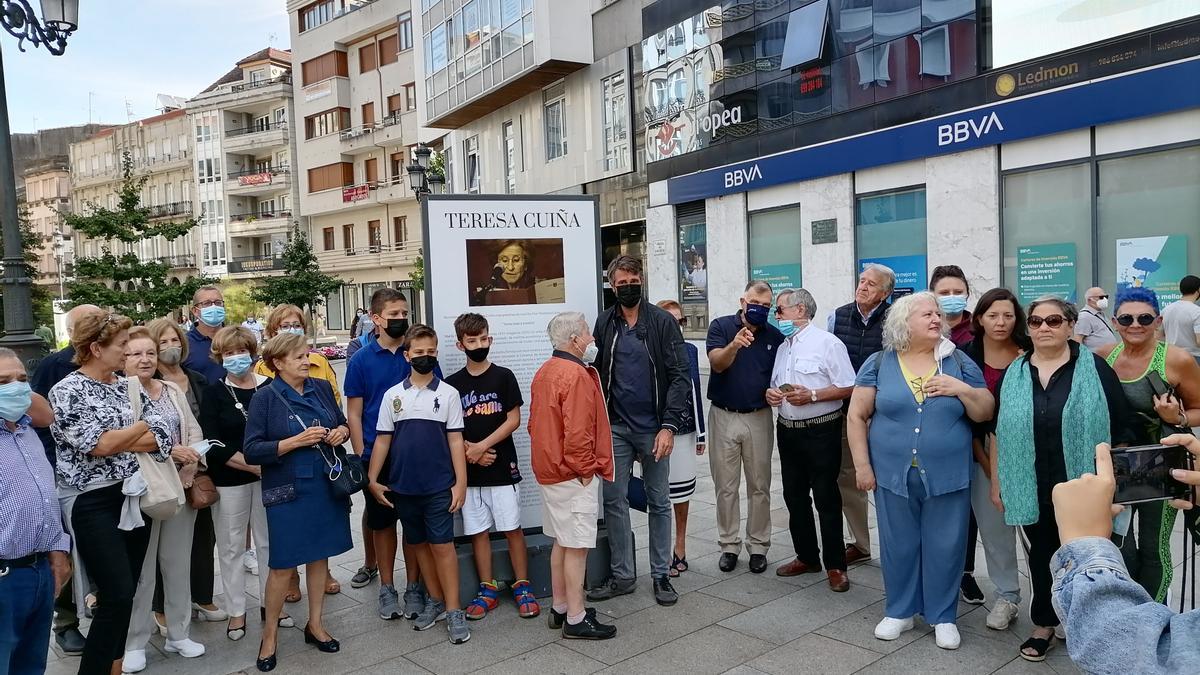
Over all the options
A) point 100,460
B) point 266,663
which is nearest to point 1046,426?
point 266,663

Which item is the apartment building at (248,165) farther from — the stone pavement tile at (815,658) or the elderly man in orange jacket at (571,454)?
the stone pavement tile at (815,658)

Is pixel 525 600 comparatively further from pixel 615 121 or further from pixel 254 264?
pixel 254 264

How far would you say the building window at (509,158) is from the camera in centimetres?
2662

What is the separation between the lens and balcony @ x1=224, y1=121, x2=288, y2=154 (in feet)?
184

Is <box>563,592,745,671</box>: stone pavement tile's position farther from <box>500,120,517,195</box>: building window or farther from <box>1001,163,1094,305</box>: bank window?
<box>500,120,517,195</box>: building window

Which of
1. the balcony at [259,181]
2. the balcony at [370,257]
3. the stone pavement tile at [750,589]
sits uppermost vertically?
the balcony at [259,181]

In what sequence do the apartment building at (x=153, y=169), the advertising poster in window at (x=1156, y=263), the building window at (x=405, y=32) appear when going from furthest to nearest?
1. the apartment building at (x=153, y=169)
2. the building window at (x=405, y=32)
3. the advertising poster in window at (x=1156, y=263)

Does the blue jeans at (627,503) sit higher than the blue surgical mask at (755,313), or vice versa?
the blue surgical mask at (755,313)

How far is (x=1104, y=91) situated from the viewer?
37.0 ft

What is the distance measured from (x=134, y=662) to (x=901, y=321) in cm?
469

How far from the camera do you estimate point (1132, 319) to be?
4.42m

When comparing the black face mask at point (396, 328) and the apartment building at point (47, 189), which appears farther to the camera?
the apartment building at point (47, 189)

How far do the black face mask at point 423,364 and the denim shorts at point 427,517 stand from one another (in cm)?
73

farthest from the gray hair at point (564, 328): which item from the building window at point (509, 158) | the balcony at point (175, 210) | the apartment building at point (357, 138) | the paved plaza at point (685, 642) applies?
the balcony at point (175, 210)
